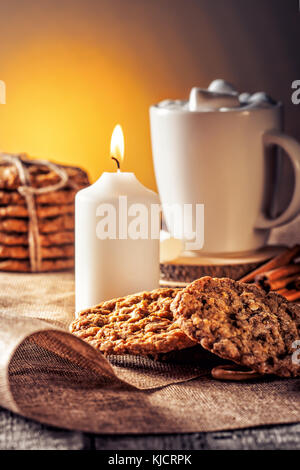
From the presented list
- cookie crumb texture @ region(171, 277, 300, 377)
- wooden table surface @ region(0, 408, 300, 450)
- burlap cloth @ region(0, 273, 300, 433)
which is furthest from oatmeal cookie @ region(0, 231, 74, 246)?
wooden table surface @ region(0, 408, 300, 450)

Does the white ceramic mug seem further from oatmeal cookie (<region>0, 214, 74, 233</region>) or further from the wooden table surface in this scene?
the wooden table surface

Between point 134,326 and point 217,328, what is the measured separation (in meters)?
0.12

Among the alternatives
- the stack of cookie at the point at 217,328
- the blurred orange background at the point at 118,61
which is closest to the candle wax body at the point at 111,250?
the stack of cookie at the point at 217,328

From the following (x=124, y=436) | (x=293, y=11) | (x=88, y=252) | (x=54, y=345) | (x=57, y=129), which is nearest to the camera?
(x=124, y=436)

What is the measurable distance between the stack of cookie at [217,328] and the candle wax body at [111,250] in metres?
0.11

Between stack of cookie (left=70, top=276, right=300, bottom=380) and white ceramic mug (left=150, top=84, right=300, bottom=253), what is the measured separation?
41 cm

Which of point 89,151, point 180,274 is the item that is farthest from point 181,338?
point 89,151

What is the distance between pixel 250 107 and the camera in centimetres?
121

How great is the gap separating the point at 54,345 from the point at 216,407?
0.21 meters

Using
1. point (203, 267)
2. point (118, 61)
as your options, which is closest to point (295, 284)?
point (203, 267)

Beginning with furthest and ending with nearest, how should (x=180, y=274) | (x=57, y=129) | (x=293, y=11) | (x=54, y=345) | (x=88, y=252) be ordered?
(x=57, y=129)
(x=293, y=11)
(x=180, y=274)
(x=88, y=252)
(x=54, y=345)

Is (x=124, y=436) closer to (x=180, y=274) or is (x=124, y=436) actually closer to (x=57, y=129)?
Answer: (x=180, y=274)

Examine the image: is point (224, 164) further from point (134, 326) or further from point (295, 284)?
point (134, 326)

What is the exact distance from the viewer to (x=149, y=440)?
0.60 metres
